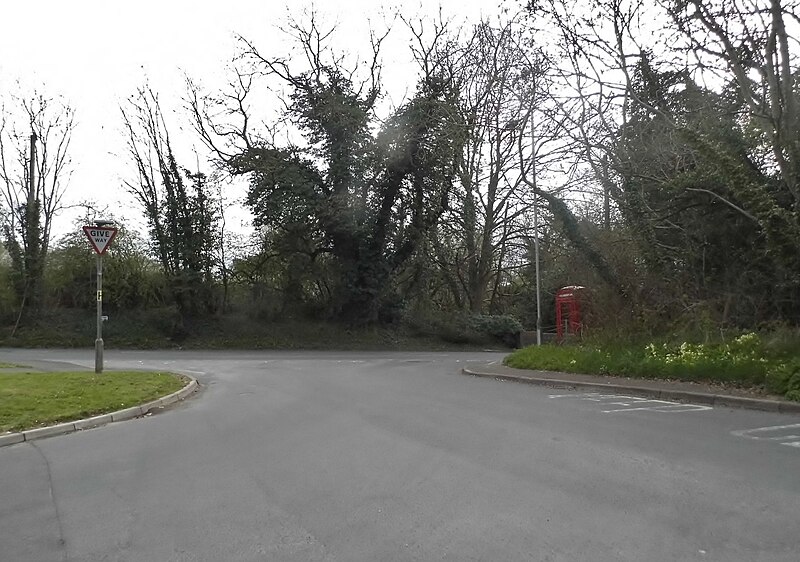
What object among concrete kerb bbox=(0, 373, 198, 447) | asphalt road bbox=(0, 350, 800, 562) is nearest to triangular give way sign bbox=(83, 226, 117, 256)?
concrete kerb bbox=(0, 373, 198, 447)

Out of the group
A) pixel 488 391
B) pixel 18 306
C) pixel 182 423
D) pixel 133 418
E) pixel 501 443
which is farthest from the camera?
pixel 18 306

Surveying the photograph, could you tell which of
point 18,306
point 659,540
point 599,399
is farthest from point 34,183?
point 659,540

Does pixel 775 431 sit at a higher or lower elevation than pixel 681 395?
lower

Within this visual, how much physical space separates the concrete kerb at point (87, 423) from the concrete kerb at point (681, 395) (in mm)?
8630

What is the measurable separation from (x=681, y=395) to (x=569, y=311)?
11052 mm

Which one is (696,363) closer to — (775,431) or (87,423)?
(775,431)

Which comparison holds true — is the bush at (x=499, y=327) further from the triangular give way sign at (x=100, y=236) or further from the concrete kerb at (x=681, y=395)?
the triangular give way sign at (x=100, y=236)

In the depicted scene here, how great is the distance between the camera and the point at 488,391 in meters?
14.6

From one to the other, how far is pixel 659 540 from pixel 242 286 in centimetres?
3519

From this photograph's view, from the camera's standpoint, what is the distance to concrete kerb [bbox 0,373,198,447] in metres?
9.27

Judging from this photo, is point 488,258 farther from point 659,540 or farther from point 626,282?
point 659,540

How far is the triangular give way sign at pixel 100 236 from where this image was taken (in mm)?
16766

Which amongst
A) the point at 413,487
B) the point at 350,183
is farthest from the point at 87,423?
the point at 350,183

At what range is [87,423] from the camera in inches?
411
